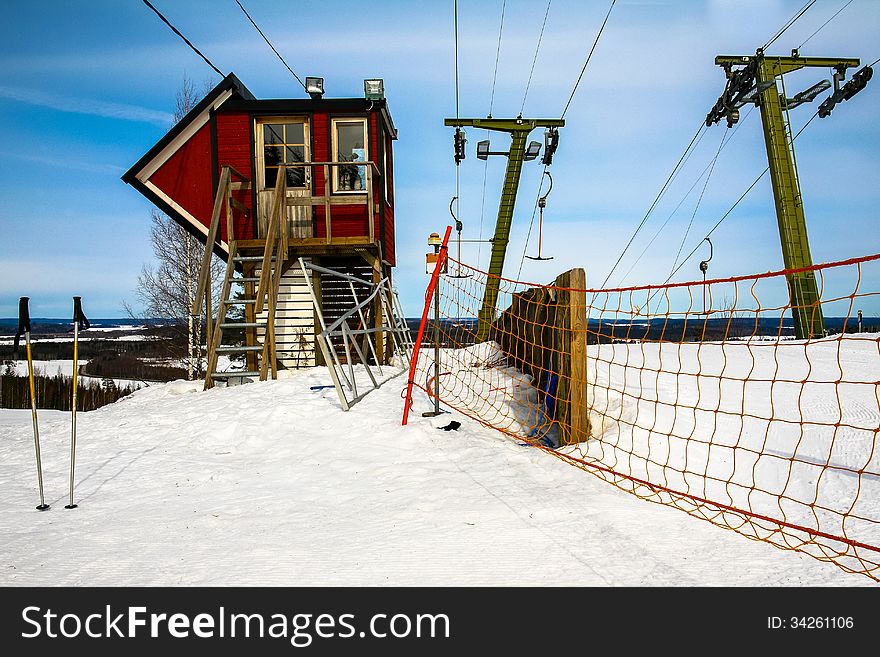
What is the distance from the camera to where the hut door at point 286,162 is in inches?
388

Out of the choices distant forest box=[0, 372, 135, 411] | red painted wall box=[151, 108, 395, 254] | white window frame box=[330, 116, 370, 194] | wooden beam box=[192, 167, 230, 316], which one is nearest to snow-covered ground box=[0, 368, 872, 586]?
wooden beam box=[192, 167, 230, 316]

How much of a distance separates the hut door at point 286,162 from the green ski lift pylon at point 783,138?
28.1 feet

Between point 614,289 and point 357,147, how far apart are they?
7.66 metres

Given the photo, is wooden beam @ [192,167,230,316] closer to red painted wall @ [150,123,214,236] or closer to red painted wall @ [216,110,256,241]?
red painted wall @ [216,110,256,241]

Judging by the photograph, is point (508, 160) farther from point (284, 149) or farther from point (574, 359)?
point (574, 359)

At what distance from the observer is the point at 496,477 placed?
152 inches

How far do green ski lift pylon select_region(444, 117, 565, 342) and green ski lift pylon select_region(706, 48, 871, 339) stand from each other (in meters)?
4.11

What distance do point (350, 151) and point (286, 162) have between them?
1337 mm

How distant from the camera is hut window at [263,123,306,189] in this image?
1030cm

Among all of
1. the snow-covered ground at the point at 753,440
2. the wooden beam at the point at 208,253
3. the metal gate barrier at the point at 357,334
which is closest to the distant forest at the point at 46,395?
the wooden beam at the point at 208,253

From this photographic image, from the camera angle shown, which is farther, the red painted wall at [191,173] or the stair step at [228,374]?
the red painted wall at [191,173]

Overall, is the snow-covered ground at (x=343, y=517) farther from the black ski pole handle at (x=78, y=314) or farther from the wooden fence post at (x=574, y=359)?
the black ski pole handle at (x=78, y=314)

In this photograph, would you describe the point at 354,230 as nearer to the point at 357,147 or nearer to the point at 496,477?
the point at 357,147
